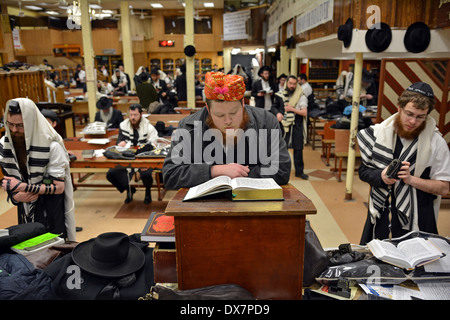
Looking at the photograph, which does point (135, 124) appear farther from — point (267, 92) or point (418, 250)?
point (418, 250)

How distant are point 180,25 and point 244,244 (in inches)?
787

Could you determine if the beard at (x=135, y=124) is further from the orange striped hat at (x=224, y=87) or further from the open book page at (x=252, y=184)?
the open book page at (x=252, y=184)

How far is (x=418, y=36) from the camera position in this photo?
416 centimetres

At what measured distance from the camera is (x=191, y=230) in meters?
1.36

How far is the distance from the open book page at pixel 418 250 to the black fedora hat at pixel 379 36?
3203 millimetres

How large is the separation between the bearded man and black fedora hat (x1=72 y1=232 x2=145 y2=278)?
171 cm

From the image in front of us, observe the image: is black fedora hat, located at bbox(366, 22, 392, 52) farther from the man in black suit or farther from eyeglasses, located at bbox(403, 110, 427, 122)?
the man in black suit

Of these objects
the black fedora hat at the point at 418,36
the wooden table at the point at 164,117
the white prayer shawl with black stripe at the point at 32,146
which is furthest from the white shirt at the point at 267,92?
Answer: the white prayer shawl with black stripe at the point at 32,146

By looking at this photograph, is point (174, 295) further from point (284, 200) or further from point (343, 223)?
point (343, 223)

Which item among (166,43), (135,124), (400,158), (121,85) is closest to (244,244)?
(400,158)

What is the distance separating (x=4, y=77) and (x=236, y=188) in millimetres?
7825

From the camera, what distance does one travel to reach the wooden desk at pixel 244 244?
4.39 feet

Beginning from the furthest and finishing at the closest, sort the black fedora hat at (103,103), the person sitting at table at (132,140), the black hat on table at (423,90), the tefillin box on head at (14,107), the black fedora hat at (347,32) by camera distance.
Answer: the black fedora hat at (103,103), the person sitting at table at (132,140), the black fedora hat at (347,32), the tefillin box on head at (14,107), the black hat on table at (423,90)
